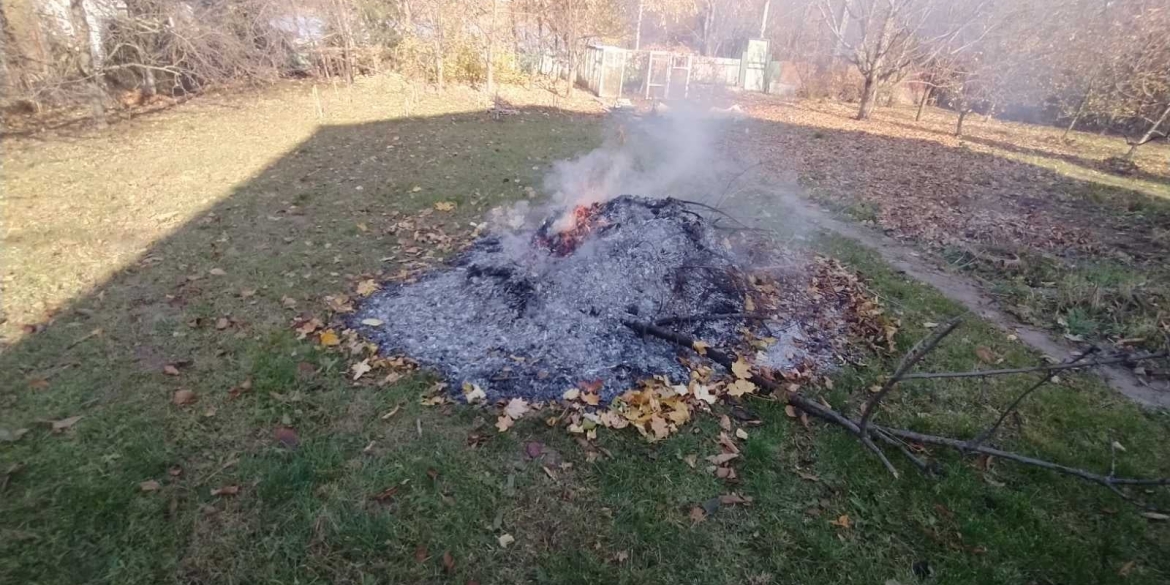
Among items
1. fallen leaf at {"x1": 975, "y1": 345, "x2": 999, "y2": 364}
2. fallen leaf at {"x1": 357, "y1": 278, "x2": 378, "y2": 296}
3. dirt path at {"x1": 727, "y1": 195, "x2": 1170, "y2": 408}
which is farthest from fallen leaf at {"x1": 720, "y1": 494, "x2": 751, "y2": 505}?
fallen leaf at {"x1": 357, "y1": 278, "x2": 378, "y2": 296}

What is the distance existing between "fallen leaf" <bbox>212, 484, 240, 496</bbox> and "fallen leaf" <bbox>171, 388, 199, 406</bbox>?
90cm

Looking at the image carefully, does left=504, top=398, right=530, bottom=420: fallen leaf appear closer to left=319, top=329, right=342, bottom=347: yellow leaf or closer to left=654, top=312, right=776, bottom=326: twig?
left=654, top=312, right=776, bottom=326: twig

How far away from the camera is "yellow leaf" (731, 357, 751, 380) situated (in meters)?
3.78

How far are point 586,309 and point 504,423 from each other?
1.24 meters

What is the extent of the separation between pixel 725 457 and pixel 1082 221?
7.78 m

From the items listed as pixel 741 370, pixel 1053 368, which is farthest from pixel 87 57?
pixel 1053 368

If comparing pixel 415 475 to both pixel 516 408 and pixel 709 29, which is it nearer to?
pixel 516 408

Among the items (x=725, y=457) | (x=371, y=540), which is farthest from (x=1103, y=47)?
(x=371, y=540)

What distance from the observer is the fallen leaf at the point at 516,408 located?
341 centimetres

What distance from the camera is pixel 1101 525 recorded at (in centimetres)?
293

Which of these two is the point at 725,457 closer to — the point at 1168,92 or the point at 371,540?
the point at 371,540

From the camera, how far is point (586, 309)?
4.23 metres

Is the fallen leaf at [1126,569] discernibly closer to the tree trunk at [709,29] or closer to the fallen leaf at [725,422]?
the fallen leaf at [725,422]

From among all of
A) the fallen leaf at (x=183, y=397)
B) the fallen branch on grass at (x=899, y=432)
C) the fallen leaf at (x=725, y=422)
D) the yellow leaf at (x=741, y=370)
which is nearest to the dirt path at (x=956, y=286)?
the fallen branch on grass at (x=899, y=432)
